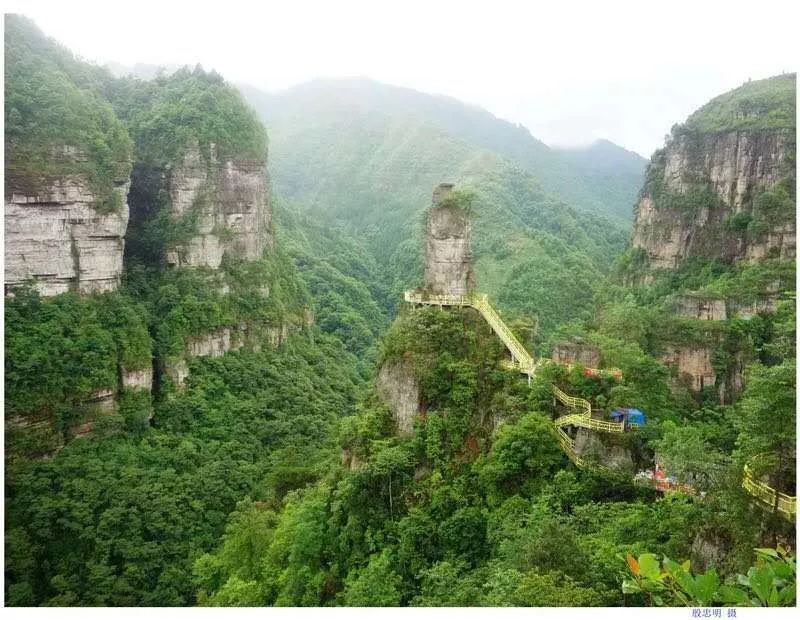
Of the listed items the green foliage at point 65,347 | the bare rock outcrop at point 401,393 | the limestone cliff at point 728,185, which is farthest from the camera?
the limestone cliff at point 728,185

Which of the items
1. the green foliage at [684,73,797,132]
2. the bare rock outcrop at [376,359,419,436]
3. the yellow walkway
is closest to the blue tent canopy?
the yellow walkway

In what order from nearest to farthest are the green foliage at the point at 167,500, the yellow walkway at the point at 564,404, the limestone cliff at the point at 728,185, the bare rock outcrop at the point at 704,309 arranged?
the yellow walkway at the point at 564,404, the green foliage at the point at 167,500, the bare rock outcrop at the point at 704,309, the limestone cliff at the point at 728,185

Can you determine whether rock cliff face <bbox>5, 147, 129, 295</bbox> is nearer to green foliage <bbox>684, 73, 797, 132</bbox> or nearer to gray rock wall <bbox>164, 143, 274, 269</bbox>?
gray rock wall <bbox>164, 143, 274, 269</bbox>

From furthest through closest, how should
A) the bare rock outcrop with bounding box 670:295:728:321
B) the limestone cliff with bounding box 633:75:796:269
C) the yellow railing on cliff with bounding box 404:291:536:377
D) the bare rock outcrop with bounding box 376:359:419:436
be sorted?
the limestone cliff with bounding box 633:75:796:269, the bare rock outcrop with bounding box 670:295:728:321, the bare rock outcrop with bounding box 376:359:419:436, the yellow railing on cliff with bounding box 404:291:536:377

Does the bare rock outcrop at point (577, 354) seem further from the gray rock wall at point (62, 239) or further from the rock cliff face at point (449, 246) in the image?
the gray rock wall at point (62, 239)

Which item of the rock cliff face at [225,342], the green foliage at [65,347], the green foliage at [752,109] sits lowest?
the rock cliff face at [225,342]

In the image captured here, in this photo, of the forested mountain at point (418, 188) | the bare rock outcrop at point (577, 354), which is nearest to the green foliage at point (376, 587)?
the bare rock outcrop at point (577, 354)

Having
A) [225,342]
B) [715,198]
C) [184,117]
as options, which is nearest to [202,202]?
[184,117]
